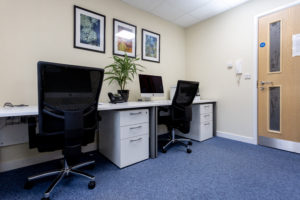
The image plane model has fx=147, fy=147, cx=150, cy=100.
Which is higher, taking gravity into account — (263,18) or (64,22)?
(263,18)

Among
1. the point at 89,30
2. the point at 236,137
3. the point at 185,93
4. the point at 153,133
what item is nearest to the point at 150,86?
the point at 185,93

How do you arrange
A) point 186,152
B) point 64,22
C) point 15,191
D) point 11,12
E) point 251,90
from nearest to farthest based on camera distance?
point 15,191 → point 11,12 → point 64,22 → point 186,152 → point 251,90

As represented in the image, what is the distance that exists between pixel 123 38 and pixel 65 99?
1787mm

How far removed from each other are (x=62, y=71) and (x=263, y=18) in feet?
10.4

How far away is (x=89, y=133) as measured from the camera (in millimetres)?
1457

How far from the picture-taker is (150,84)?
8.81 ft

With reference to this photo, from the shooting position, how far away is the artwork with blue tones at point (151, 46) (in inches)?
119

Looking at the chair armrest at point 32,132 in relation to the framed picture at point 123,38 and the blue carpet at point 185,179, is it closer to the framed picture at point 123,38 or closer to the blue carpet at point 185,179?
the blue carpet at point 185,179

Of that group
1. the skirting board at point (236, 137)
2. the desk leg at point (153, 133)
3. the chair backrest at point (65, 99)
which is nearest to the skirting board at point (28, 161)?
the chair backrest at point (65, 99)

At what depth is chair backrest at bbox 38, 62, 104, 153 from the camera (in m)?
1.18

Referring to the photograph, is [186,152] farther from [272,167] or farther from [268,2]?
[268,2]

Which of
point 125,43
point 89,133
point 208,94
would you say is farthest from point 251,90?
point 89,133

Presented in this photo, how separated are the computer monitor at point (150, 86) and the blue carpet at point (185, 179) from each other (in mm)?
1059

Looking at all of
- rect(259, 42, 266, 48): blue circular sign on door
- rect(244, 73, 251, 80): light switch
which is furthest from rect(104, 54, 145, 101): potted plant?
rect(259, 42, 266, 48): blue circular sign on door
